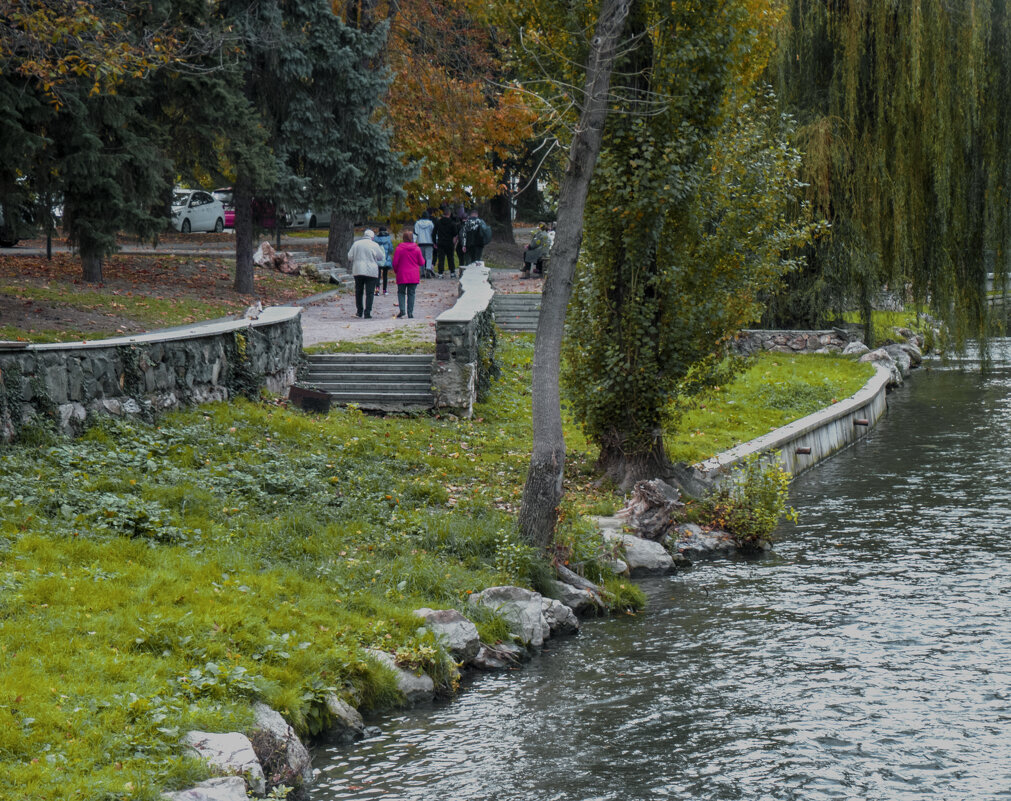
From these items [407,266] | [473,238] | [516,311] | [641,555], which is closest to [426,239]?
[473,238]

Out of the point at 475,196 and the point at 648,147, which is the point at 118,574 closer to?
the point at 648,147

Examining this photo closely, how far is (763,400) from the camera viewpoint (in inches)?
758

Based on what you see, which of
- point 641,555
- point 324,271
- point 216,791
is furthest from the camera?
point 324,271

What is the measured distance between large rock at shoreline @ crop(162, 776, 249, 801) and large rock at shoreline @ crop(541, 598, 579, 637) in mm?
3784

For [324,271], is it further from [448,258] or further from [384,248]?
[448,258]

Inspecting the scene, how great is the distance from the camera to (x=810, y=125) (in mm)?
23047

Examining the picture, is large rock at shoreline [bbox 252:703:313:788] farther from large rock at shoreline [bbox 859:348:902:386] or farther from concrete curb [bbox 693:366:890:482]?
large rock at shoreline [bbox 859:348:902:386]

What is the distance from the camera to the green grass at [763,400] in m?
15.4

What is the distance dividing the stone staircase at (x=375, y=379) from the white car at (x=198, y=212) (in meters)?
24.2

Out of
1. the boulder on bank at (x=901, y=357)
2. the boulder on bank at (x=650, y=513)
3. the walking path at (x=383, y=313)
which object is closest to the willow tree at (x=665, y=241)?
the boulder on bank at (x=650, y=513)

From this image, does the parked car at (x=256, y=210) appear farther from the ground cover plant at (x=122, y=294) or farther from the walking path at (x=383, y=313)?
the walking path at (x=383, y=313)

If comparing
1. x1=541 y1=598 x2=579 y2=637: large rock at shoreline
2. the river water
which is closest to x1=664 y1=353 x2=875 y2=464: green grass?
the river water

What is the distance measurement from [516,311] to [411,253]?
4.22m

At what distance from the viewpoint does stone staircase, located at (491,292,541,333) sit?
970 inches
